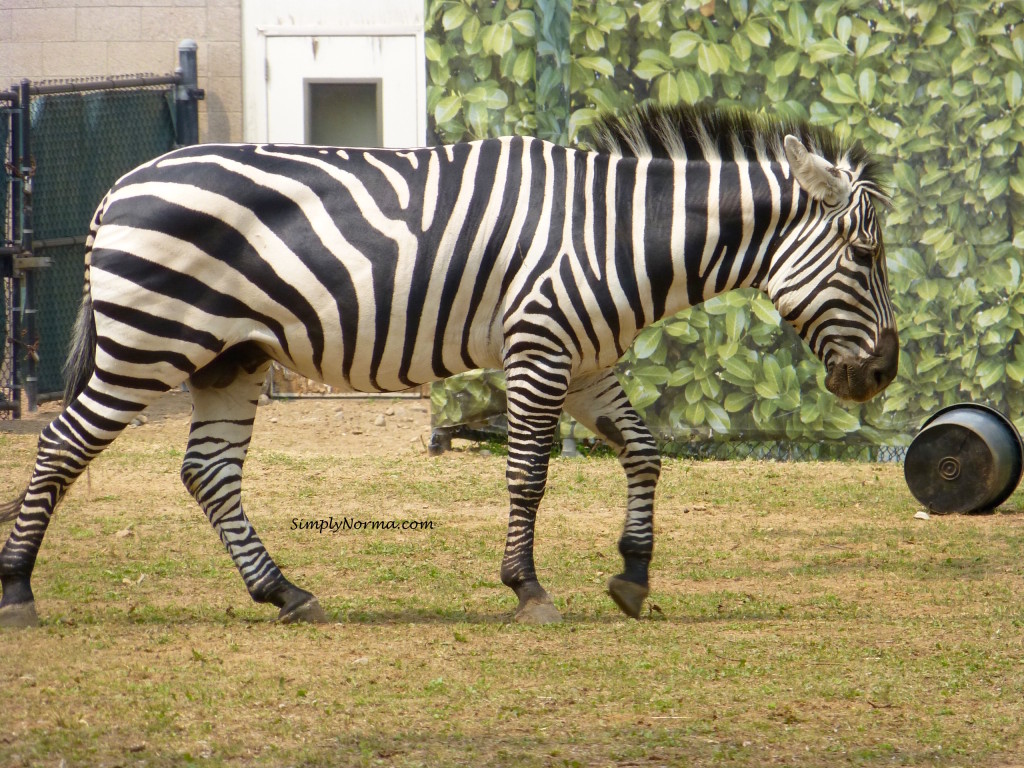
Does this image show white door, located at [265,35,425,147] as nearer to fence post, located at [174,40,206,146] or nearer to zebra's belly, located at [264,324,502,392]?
fence post, located at [174,40,206,146]

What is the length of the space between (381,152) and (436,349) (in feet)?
3.15

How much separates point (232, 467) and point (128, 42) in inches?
330

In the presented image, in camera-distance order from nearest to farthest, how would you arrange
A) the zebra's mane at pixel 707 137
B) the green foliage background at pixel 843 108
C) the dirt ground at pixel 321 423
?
the zebra's mane at pixel 707 137
the green foliage background at pixel 843 108
the dirt ground at pixel 321 423

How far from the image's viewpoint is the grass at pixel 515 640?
13.2ft

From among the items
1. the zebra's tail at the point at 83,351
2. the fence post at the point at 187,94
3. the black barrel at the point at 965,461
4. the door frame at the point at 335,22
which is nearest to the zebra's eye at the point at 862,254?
the black barrel at the point at 965,461

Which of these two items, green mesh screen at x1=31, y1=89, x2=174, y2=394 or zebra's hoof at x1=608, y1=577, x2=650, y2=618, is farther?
green mesh screen at x1=31, y1=89, x2=174, y2=394

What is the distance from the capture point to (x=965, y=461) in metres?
8.38

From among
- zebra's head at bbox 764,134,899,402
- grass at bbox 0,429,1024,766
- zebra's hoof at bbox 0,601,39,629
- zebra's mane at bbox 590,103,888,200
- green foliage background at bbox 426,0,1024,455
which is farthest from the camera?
green foliage background at bbox 426,0,1024,455

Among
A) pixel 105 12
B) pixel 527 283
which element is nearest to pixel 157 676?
pixel 527 283

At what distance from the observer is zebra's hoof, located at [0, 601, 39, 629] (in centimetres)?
530

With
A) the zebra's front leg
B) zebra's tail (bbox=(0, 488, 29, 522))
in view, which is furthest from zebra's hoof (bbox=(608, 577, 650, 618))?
zebra's tail (bbox=(0, 488, 29, 522))

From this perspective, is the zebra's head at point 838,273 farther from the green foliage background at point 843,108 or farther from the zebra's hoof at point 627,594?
the green foliage background at point 843,108

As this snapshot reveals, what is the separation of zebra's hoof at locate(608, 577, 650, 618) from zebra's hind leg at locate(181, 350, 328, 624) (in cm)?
129

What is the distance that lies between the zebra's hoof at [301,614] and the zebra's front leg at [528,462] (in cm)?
84
